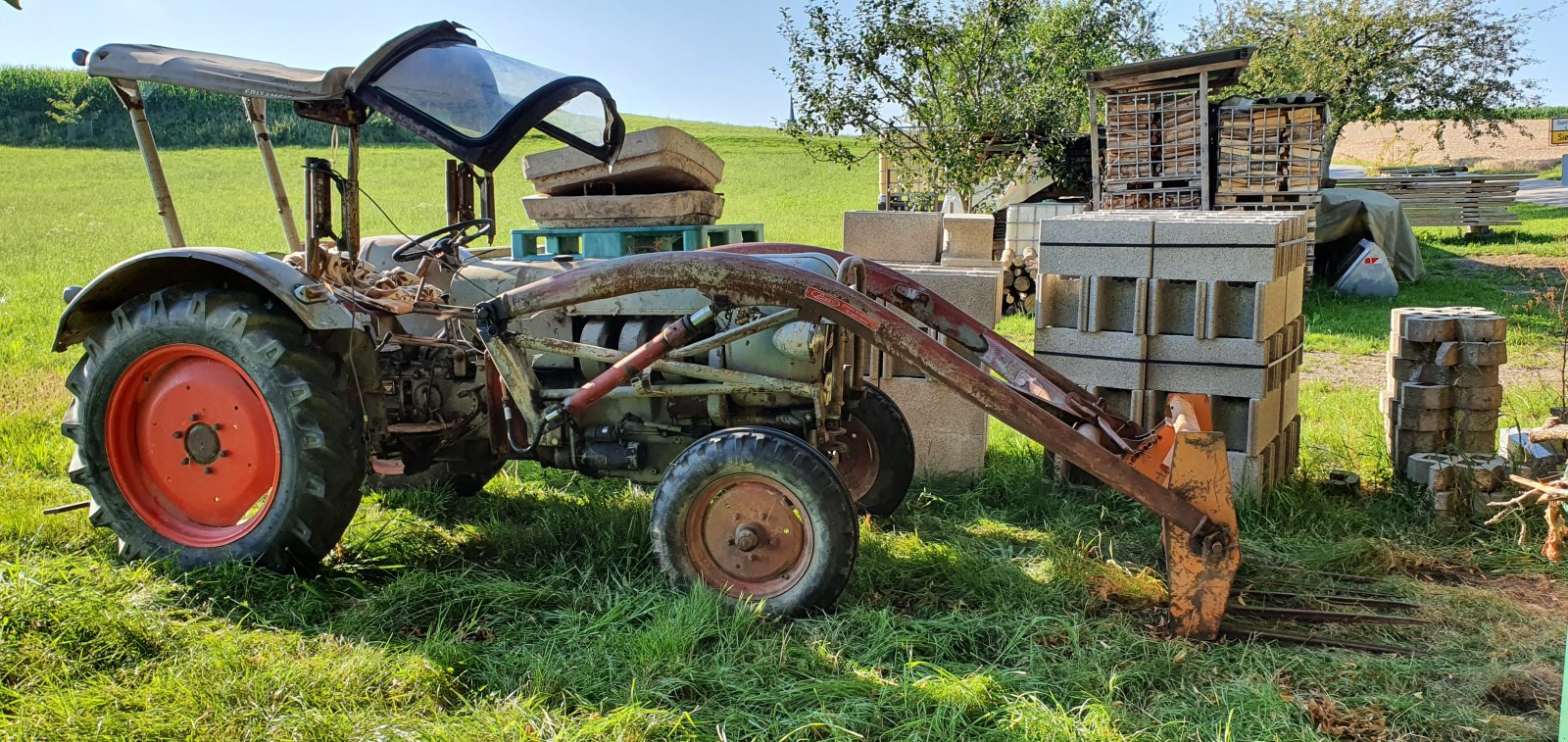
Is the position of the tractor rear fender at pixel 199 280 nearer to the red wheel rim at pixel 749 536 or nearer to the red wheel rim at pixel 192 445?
the red wheel rim at pixel 192 445

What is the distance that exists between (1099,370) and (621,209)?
2.87m

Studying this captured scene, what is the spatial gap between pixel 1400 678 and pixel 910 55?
12.0 metres

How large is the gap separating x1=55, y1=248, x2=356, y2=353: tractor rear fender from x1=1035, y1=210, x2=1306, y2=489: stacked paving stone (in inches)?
134

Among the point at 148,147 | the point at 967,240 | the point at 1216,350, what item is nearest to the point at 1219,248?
the point at 1216,350

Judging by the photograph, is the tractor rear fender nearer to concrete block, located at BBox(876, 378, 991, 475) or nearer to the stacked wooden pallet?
concrete block, located at BBox(876, 378, 991, 475)

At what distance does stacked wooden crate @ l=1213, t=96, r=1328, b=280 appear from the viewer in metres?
12.7

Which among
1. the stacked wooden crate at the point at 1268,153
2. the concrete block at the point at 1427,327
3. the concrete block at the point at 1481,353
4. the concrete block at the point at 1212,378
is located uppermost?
the stacked wooden crate at the point at 1268,153

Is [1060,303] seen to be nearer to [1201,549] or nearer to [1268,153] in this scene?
[1201,549]

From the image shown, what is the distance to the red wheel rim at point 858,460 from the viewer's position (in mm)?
5383

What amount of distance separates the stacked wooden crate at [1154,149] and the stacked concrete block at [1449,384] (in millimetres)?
7254

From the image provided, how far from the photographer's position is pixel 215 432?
4480 mm

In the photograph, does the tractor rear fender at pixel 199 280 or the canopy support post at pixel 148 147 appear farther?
the canopy support post at pixel 148 147

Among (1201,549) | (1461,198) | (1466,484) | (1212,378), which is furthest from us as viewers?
(1461,198)

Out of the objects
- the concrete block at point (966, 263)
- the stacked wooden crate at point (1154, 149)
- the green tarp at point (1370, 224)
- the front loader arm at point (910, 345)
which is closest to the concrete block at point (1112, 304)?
the concrete block at point (966, 263)
